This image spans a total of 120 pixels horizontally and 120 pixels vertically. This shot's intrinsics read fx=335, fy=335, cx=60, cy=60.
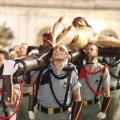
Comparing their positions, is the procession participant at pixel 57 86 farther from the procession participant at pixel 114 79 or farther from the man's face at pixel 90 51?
the procession participant at pixel 114 79

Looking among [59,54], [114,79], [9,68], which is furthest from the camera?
[114,79]

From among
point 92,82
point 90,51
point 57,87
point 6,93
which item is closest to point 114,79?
point 92,82

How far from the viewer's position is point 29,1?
2128cm

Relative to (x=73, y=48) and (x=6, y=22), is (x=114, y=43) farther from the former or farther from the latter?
(x=6, y=22)

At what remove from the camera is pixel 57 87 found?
4262mm

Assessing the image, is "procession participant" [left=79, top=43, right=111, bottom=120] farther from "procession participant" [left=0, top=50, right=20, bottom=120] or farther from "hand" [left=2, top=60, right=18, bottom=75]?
"hand" [left=2, top=60, right=18, bottom=75]

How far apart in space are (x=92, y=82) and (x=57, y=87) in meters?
1.30

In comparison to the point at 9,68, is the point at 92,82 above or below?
below

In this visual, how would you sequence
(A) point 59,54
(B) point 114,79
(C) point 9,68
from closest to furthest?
(C) point 9,68 → (A) point 59,54 → (B) point 114,79

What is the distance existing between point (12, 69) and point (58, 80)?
86cm

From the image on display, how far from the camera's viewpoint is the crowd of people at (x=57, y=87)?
3.76 metres

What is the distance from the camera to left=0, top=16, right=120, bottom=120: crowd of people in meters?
3.76

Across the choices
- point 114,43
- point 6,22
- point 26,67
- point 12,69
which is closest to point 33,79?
point 26,67

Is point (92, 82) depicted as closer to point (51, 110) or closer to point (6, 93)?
point (51, 110)
